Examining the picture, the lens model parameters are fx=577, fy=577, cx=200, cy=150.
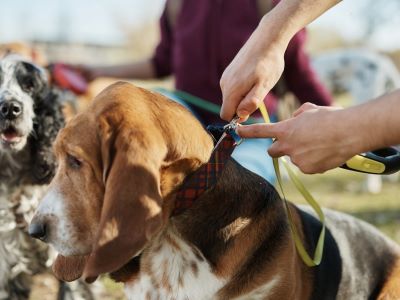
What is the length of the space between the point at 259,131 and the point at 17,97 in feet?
6.98

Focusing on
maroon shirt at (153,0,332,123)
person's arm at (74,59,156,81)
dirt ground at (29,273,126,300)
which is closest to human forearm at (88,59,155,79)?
person's arm at (74,59,156,81)

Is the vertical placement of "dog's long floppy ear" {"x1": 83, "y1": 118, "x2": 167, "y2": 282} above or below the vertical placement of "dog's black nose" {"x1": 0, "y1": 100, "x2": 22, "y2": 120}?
above

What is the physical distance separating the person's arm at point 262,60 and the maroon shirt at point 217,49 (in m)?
1.57

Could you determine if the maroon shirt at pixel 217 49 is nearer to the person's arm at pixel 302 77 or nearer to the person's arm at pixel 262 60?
the person's arm at pixel 302 77

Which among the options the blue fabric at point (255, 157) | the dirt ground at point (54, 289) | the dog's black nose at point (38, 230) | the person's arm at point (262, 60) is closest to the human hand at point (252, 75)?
the person's arm at point (262, 60)

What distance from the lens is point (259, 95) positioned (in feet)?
7.94

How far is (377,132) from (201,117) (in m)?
2.36

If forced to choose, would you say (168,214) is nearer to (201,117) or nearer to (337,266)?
(337,266)

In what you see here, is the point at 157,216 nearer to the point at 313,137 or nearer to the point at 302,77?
the point at 313,137

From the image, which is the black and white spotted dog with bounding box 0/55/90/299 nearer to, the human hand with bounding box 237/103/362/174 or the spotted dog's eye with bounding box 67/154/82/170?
the spotted dog's eye with bounding box 67/154/82/170

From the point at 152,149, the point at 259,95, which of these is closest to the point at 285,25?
the point at 259,95

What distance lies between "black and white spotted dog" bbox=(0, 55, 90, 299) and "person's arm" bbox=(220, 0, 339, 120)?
5.82 feet

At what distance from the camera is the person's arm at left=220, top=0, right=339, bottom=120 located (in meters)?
2.43

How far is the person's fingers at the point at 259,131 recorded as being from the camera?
88.5 inches
